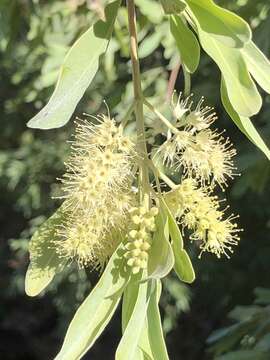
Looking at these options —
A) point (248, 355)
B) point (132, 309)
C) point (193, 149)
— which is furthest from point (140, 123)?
point (248, 355)

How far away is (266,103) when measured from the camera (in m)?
2.22

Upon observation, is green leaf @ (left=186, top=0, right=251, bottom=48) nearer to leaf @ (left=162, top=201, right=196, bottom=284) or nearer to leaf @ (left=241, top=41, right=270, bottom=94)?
leaf @ (left=241, top=41, right=270, bottom=94)

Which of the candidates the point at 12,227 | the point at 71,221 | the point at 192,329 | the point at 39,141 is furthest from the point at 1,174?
the point at 71,221

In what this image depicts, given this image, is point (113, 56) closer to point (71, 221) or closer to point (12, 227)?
point (71, 221)

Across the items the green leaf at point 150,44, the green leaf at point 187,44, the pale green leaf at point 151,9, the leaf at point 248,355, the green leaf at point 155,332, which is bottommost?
the leaf at point 248,355

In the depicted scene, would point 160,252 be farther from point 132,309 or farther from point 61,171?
point 61,171

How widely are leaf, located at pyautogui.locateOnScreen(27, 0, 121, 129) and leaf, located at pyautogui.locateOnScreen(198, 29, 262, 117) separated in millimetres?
143

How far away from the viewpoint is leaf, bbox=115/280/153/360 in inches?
35.5

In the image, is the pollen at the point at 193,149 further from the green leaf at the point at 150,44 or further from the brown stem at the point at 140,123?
the green leaf at the point at 150,44

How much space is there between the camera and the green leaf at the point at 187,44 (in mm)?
986

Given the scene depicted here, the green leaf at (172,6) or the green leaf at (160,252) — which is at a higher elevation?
the green leaf at (172,6)

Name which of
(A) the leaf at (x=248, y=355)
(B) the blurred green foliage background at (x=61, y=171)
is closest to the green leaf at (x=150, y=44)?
(B) the blurred green foliage background at (x=61, y=171)

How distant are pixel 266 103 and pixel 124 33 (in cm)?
43

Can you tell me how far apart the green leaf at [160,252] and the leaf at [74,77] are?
0.14 m
